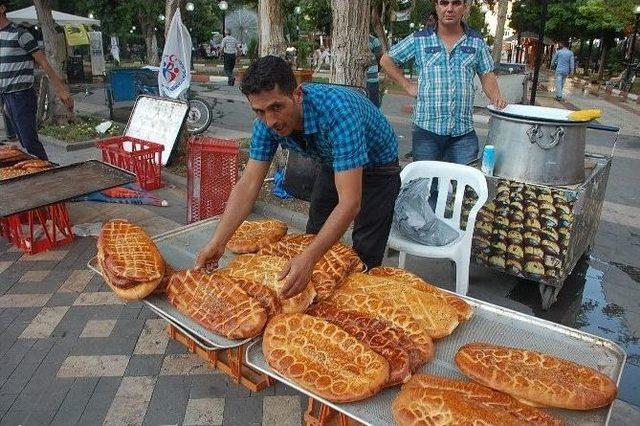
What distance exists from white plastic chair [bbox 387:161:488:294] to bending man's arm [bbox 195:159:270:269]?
122 cm

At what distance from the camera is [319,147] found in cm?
236

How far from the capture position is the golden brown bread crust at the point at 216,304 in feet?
6.10

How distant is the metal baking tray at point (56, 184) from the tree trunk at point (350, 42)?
7.99ft

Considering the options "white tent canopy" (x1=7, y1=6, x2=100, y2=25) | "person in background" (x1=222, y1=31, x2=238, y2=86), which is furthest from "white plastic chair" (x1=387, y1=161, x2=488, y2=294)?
"white tent canopy" (x1=7, y1=6, x2=100, y2=25)

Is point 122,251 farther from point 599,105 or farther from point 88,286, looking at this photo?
point 599,105

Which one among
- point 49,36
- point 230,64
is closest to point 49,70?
point 49,36

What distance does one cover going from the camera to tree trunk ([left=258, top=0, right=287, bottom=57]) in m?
6.02

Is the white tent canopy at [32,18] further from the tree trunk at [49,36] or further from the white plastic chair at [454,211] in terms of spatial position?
the white plastic chair at [454,211]

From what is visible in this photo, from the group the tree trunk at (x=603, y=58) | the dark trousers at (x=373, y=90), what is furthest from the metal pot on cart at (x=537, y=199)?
the tree trunk at (x=603, y=58)

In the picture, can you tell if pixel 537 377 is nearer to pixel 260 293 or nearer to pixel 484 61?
pixel 260 293

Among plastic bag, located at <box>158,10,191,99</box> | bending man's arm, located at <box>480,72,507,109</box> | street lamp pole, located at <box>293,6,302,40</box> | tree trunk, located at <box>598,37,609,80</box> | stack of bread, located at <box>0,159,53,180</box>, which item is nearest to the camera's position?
bending man's arm, located at <box>480,72,507,109</box>

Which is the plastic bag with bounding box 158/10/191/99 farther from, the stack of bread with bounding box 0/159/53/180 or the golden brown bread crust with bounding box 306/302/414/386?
the golden brown bread crust with bounding box 306/302/414/386

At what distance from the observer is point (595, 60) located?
33.7 metres

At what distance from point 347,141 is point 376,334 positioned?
32.8 inches
